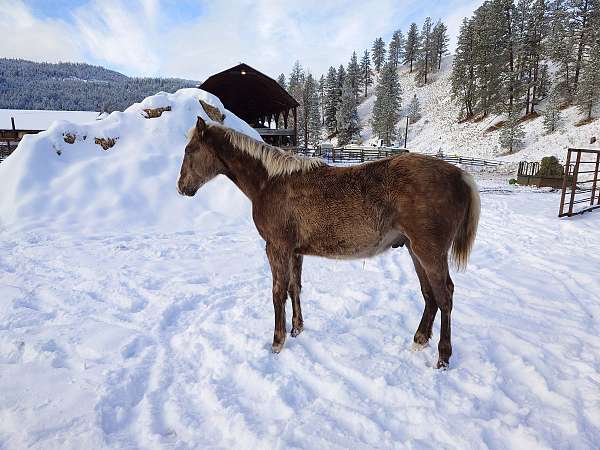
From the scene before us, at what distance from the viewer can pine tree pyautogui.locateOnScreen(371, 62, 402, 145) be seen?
176 feet

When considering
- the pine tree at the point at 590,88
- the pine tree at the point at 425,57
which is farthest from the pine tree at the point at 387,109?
the pine tree at the point at 590,88

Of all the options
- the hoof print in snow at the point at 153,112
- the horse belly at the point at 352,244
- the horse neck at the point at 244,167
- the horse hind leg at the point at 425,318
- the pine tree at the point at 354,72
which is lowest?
the horse hind leg at the point at 425,318

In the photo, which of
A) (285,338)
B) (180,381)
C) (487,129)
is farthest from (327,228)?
(487,129)

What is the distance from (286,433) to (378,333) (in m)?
1.74

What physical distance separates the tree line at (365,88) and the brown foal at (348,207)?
38215 mm

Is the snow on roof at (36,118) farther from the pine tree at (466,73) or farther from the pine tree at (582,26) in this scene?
the pine tree at (582,26)

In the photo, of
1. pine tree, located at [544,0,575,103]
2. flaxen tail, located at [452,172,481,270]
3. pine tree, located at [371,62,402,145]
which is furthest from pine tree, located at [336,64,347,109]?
flaxen tail, located at [452,172,481,270]

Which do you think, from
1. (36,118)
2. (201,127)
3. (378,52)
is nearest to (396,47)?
(378,52)

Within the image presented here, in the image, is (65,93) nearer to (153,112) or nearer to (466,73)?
(466,73)

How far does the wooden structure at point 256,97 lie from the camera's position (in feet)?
77.8

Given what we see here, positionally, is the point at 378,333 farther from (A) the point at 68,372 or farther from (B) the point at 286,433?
(A) the point at 68,372

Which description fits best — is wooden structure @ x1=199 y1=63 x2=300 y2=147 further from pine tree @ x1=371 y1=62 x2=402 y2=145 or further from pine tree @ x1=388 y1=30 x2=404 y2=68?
pine tree @ x1=388 y1=30 x2=404 y2=68

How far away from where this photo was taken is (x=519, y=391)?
2.79 metres

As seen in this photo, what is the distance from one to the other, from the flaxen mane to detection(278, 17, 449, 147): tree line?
1504 inches
